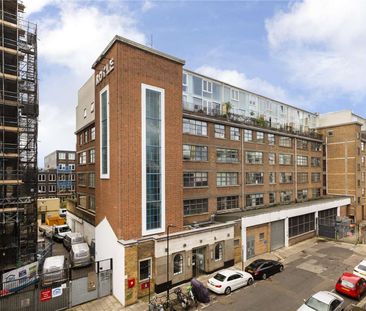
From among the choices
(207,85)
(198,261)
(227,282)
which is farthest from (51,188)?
(227,282)

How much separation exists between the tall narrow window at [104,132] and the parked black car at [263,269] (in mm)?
16024

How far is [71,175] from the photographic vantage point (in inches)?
2965

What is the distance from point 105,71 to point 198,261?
2017cm

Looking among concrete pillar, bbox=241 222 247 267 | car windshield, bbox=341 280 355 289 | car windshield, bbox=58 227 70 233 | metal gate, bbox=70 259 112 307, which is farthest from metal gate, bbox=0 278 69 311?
car windshield, bbox=58 227 70 233

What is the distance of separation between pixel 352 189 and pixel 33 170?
172ft

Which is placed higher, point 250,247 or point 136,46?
point 136,46

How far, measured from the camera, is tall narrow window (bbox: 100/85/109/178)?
23266 millimetres

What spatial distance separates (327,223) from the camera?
41000 mm

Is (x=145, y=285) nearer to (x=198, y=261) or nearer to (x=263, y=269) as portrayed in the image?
(x=198, y=261)

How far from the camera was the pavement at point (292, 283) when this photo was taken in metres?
18.4

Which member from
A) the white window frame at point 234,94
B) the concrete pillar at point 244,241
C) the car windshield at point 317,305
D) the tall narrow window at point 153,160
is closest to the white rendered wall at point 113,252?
the tall narrow window at point 153,160

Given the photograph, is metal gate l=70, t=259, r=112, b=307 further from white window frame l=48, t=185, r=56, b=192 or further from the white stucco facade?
white window frame l=48, t=185, r=56, b=192

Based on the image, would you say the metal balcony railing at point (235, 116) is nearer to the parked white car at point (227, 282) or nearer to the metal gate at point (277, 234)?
the metal gate at point (277, 234)

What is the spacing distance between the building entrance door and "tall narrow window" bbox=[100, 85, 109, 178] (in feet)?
36.3
